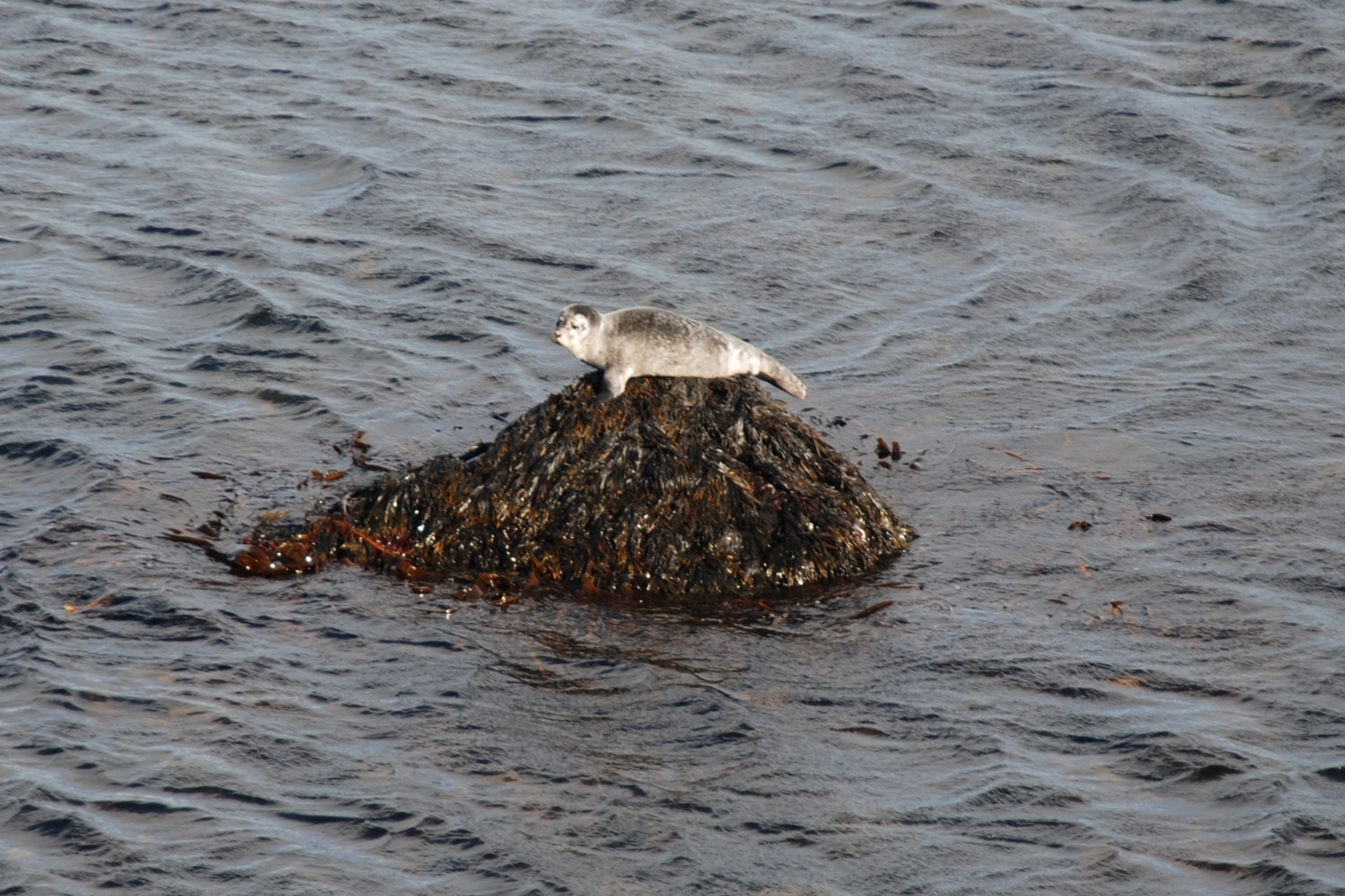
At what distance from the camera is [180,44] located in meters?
15.9

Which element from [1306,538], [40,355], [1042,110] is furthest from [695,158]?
[1306,538]

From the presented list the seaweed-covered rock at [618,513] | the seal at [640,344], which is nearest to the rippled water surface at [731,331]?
the seaweed-covered rock at [618,513]

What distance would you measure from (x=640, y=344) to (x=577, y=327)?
36 cm

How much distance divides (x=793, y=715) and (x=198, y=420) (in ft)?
15.0

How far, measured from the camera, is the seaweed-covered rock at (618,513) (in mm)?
7359

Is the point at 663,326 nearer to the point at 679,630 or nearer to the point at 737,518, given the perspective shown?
the point at 737,518

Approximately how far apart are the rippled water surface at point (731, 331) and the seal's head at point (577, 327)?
1.27m

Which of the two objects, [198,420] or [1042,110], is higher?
[1042,110]

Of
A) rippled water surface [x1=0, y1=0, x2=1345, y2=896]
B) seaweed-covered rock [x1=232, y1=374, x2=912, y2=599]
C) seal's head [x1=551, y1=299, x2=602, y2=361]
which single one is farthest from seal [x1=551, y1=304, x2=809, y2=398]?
rippled water surface [x1=0, y1=0, x2=1345, y2=896]

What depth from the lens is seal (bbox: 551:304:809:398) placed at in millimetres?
7184

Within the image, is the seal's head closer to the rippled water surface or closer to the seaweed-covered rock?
the seaweed-covered rock

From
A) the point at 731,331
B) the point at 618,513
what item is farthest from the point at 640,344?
the point at 731,331

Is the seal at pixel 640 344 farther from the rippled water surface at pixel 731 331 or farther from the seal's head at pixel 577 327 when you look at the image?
the rippled water surface at pixel 731 331

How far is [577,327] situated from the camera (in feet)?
23.4
